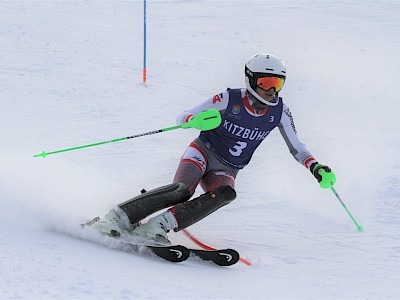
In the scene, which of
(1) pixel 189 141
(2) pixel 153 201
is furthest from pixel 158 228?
(1) pixel 189 141

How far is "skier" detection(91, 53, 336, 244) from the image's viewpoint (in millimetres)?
4828

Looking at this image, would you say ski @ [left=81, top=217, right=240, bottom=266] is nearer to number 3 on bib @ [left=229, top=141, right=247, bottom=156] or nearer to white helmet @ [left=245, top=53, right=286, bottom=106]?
number 3 on bib @ [left=229, top=141, right=247, bottom=156]

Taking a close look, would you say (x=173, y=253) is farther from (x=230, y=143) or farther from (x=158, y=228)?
(x=230, y=143)

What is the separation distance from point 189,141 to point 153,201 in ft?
12.3

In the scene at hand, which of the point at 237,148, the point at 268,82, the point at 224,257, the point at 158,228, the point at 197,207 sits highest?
the point at 268,82

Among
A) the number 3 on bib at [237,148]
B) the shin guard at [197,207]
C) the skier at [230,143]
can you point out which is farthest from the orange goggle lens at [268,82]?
the shin guard at [197,207]

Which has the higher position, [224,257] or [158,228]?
[158,228]

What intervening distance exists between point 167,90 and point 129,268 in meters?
6.82

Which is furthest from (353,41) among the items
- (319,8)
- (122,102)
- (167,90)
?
(122,102)

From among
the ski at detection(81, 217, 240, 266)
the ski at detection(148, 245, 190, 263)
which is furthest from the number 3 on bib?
the ski at detection(148, 245, 190, 263)

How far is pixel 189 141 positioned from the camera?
8469mm

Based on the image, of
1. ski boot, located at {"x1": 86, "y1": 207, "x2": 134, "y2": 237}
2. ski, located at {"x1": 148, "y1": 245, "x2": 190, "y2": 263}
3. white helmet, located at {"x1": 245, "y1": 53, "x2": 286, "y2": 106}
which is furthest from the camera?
white helmet, located at {"x1": 245, "y1": 53, "x2": 286, "y2": 106}

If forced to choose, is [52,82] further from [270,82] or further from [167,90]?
[270,82]

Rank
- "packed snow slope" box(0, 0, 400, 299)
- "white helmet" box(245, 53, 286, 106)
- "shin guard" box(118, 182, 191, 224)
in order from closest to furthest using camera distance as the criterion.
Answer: "packed snow slope" box(0, 0, 400, 299), "shin guard" box(118, 182, 191, 224), "white helmet" box(245, 53, 286, 106)
